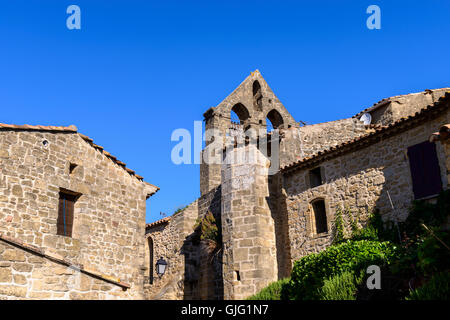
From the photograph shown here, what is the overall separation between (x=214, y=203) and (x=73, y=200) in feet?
26.4

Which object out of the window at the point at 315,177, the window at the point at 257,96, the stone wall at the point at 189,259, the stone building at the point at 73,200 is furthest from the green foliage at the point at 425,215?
the window at the point at 257,96

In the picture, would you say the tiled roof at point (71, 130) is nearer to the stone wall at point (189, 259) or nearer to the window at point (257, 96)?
the stone wall at point (189, 259)

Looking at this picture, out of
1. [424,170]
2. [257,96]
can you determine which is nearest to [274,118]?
[257,96]

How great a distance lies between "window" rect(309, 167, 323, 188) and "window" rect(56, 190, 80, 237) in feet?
27.6

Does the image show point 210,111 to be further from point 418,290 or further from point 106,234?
point 418,290

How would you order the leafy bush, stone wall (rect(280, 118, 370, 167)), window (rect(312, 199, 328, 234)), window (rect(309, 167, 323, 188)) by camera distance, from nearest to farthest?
1. window (rect(312, 199, 328, 234))
2. window (rect(309, 167, 323, 188))
3. the leafy bush
4. stone wall (rect(280, 118, 370, 167))

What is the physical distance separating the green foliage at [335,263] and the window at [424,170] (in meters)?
1.90

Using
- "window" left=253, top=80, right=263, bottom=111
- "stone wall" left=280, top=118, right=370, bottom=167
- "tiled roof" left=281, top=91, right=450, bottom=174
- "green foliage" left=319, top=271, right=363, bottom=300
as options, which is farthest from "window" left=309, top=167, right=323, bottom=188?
"window" left=253, top=80, right=263, bottom=111

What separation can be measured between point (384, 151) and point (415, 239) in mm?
3286

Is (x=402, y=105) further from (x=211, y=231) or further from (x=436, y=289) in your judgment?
(x=436, y=289)

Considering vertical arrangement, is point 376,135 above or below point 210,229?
above

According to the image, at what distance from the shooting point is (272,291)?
16.3 m

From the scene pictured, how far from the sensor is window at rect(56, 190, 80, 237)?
544 inches

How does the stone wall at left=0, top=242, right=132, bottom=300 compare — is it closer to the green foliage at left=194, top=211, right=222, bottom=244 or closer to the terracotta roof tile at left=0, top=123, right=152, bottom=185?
the terracotta roof tile at left=0, top=123, right=152, bottom=185
